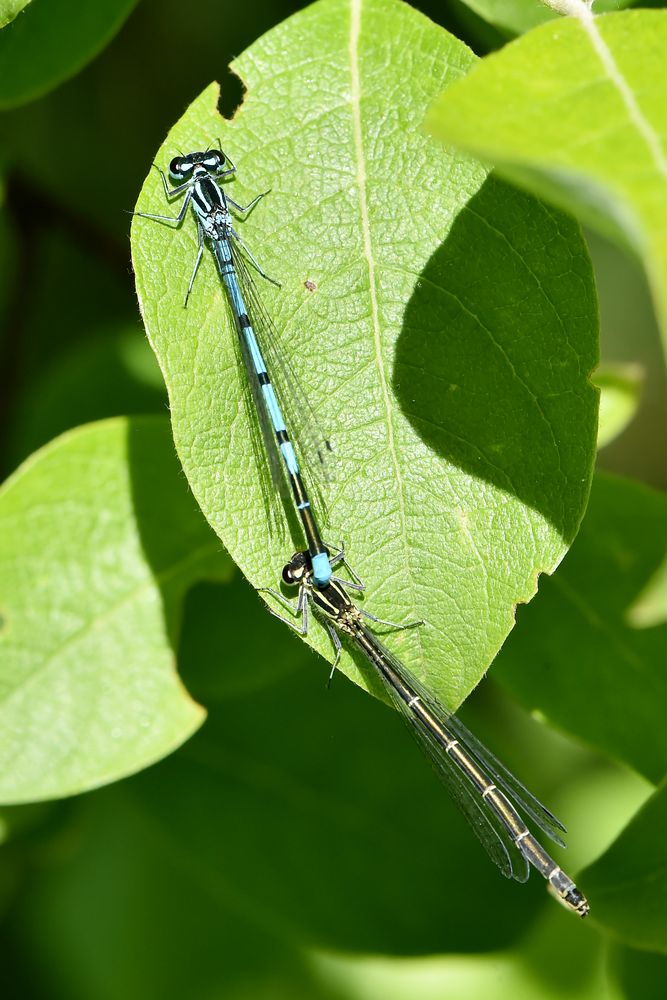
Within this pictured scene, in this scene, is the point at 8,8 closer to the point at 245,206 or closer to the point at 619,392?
the point at 245,206

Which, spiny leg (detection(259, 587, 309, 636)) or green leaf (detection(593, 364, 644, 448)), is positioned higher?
green leaf (detection(593, 364, 644, 448))

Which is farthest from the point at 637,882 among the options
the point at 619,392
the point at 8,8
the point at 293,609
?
the point at 8,8

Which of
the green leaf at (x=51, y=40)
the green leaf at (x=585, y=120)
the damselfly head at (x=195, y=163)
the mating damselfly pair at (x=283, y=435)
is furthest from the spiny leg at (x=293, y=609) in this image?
the green leaf at (x=51, y=40)

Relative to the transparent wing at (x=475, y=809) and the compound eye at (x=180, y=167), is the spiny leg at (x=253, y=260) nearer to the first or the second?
the compound eye at (x=180, y=167)

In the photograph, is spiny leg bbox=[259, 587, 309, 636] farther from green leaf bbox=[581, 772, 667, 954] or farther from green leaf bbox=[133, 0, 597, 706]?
green leaf bbox=[581, 772, 667, 954]

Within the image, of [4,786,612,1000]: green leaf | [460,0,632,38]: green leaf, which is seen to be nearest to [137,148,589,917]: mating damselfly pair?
[460,0,632,38]: green leaf
